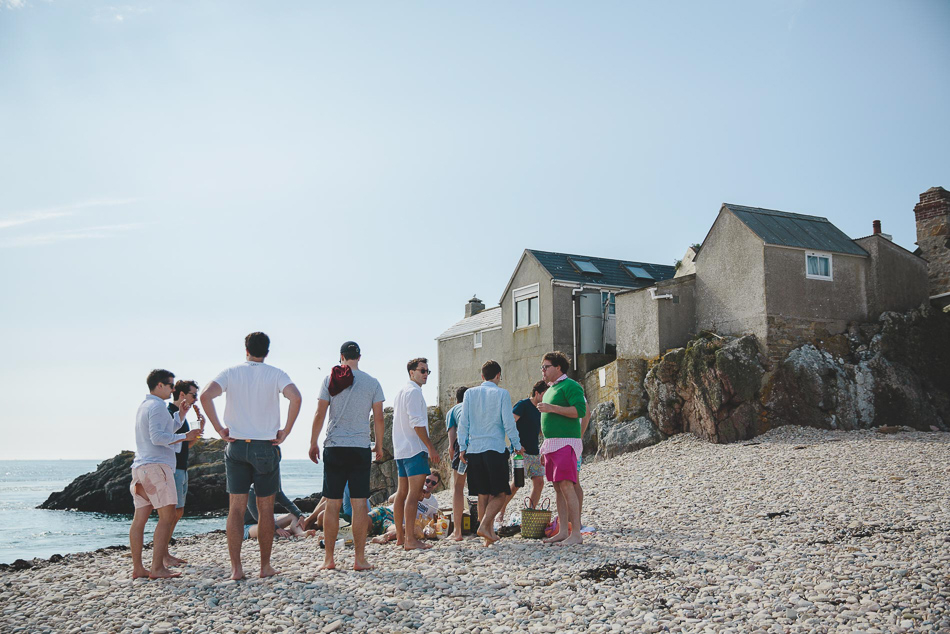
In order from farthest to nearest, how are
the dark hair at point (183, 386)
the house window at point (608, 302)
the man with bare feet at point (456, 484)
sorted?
the house window at point (608, 302), the man with bare feet at point (456, 484), the dark hair at point (183, 386)

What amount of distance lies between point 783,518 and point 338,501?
580cm

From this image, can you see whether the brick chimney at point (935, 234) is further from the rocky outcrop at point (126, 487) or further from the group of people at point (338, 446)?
the rocky outcrop at point (126, 487)

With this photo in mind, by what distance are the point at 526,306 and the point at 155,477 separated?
902 inches

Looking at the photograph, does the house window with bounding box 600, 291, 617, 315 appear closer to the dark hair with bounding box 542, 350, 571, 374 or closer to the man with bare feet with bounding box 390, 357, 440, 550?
the dark hair with bounding box 542, 350, 571, 374

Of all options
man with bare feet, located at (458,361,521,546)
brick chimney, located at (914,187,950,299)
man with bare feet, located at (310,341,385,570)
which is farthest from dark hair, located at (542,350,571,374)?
brick chimney, located at (914,187,950,299)

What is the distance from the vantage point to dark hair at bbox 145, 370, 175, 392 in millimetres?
7512

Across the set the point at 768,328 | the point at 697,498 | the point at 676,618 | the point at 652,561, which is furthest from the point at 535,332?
the point at 676,618

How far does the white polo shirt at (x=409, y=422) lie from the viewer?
8.37 meters

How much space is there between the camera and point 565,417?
27.7 ft

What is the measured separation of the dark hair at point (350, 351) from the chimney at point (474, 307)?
31.5m

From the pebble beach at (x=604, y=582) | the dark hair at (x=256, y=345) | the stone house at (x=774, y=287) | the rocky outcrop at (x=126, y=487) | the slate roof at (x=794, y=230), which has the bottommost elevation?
the rocky outcrop at (x=126, y=487)

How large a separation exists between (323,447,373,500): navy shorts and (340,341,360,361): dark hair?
3.26ft

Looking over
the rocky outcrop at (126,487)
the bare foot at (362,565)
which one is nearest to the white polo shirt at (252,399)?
the bare foot at (362,565)

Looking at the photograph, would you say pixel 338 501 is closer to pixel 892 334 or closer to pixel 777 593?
pixel 777 593
